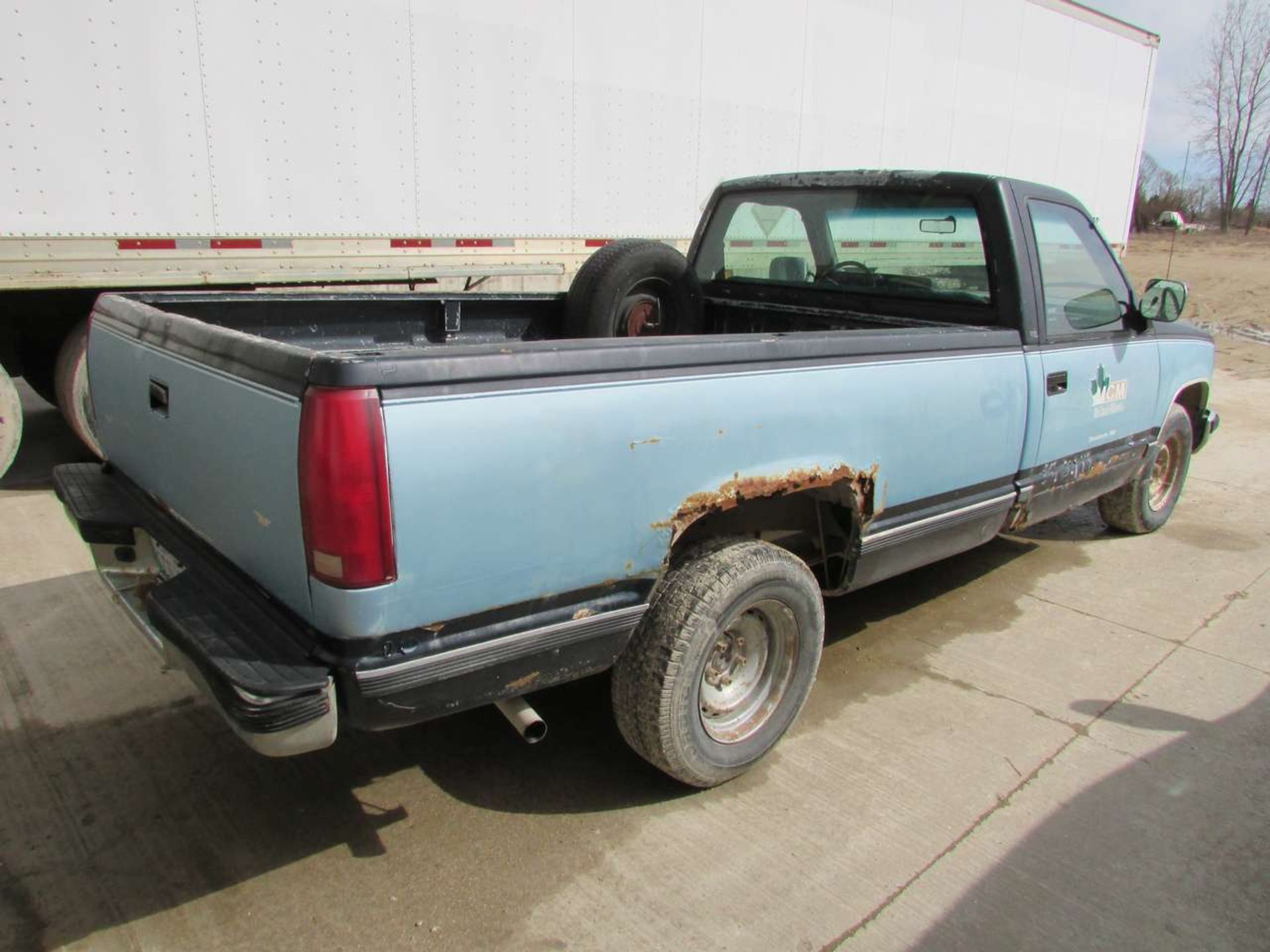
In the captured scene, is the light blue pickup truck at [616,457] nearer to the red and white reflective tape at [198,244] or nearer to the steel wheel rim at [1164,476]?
the steel wheel rim at [1164,476]

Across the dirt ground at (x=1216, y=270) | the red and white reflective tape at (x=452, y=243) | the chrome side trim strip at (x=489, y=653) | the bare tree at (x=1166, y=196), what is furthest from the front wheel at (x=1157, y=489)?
the bare tree at (x=1166, y=196)

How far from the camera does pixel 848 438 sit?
293 centimetres

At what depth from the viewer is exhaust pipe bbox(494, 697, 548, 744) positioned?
236 centimetres

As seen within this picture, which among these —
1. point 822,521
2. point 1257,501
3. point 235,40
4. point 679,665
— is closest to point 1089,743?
point 822,521

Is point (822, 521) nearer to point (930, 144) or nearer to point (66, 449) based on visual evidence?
point (66, 449)

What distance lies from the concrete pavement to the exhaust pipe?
0.46m

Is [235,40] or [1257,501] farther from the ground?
[235,40]

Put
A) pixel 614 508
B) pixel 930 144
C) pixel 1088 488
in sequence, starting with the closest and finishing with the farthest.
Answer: pixel 614 508
pixel 1088 488
pixel 930 144

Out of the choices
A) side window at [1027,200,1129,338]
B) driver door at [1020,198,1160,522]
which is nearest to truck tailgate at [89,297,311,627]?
driver door at [1020,198,1160,522]

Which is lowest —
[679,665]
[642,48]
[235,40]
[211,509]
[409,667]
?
[679,665]

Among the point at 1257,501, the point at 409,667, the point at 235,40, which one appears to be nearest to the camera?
the point at 409,667

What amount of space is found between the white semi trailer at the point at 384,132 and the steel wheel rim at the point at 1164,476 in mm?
4187

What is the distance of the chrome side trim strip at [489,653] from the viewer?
2.06 metres

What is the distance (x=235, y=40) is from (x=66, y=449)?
3392 mm
